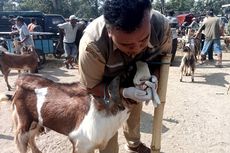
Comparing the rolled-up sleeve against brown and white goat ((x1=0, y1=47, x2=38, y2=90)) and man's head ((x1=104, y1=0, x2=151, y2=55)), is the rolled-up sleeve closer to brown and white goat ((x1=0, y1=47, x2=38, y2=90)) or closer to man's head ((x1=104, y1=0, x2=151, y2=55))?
man's head ((x1=104, y1=0, x2=151, y2=55))

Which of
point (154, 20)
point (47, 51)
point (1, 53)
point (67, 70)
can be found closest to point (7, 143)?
point (154, 20)

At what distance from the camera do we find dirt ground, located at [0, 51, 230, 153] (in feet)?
14.2

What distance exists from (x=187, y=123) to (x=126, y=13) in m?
3.73

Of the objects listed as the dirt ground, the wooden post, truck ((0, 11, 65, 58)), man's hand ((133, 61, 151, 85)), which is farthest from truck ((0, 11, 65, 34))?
man's hand ((133, 61, 151, 85))

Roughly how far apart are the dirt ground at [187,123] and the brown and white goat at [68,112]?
1.31 m

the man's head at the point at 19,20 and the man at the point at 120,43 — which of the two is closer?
the man at the point at 120,43

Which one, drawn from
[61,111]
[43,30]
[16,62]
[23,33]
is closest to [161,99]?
[61,111]

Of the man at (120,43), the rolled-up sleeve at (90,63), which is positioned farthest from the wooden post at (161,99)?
the rolled-up sleeve at (90,63)

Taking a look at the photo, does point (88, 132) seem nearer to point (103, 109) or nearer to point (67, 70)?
point (103, 109)

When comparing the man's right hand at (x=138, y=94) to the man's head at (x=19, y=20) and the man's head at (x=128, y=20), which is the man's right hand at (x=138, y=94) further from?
the man's head at (x=19, y=20)

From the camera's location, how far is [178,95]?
23.0 feet

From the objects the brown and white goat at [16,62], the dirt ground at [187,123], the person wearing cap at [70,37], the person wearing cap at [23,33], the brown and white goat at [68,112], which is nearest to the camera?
the brown and white goat at [68,112]

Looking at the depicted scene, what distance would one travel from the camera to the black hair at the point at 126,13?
5.94 ft

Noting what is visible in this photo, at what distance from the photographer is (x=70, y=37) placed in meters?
11.5
